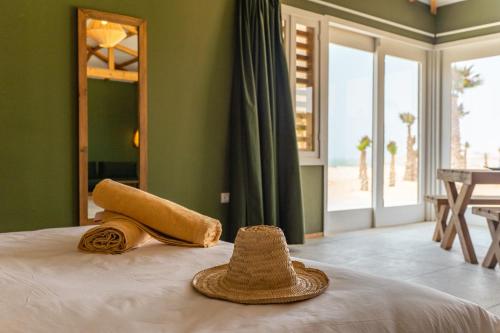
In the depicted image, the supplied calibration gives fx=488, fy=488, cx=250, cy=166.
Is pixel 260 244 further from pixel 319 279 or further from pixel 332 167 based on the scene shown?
pixel 332 167

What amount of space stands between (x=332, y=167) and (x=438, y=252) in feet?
4.66

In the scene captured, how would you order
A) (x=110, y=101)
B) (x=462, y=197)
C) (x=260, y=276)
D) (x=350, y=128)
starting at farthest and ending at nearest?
(x=350, y=128) < (x=462, y=197) < (x=110, y=101) < (x=260, y=276)

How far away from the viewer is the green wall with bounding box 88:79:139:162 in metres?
3.33

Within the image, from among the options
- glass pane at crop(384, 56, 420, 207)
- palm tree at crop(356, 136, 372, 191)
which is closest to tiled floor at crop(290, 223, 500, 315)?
palm tree at crop(356, 136, 372, 191)

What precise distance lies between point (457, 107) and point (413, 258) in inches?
109

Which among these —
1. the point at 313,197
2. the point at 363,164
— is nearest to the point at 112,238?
the point at 313,197

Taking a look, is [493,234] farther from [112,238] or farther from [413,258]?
[112,238]

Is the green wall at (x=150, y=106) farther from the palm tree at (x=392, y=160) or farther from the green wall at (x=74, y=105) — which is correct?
the palm tree at (x=392, y=160)

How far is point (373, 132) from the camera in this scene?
5508 millimetres

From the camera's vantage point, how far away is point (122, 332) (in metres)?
0.95

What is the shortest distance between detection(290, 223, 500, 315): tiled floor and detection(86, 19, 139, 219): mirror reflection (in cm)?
162

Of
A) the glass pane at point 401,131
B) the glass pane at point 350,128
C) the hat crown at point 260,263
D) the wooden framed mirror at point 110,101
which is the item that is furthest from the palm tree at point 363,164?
the hat crown at point 260,263

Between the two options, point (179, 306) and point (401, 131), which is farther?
point (401, 131)

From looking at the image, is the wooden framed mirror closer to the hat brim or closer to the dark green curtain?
the dark green curtain
